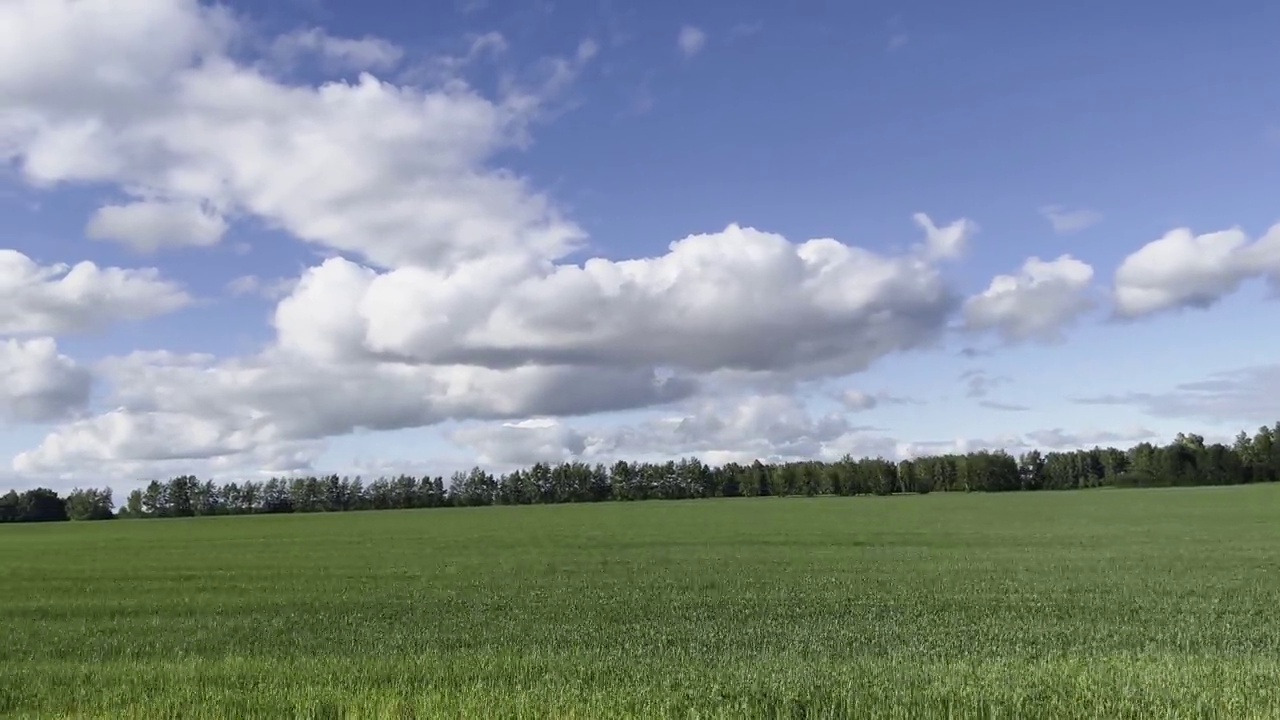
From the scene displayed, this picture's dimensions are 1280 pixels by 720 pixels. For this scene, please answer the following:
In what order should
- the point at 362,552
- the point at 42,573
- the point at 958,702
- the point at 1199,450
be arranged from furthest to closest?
the point at 1199,450, the point at 362,552, the point at 42,573, the point at 958,702

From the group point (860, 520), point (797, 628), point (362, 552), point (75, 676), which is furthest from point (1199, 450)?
point (75, 676)

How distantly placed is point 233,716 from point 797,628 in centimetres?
1255

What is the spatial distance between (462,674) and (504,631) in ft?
19.4

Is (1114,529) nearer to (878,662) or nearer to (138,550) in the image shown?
(878,662)

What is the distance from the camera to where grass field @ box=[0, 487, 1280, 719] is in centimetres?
1295

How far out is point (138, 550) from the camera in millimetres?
62688

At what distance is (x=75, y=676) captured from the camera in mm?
16359

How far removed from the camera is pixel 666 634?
20.4 meters

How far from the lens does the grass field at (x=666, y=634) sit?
12.9 m

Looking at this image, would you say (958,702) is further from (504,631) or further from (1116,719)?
(504,631)

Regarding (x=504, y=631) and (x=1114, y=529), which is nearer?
(x=504, y=631)

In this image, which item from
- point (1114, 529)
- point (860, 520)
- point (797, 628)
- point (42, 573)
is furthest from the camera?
point (860, 520)

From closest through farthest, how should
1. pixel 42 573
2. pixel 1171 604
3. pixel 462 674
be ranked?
1. pixel 462 674
2. pixel 1171 604
3. pixel 42 573

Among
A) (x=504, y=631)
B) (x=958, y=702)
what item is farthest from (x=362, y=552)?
(x=958, y=702)
